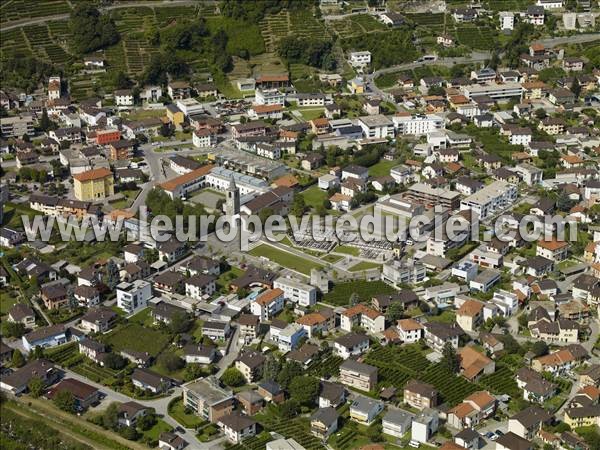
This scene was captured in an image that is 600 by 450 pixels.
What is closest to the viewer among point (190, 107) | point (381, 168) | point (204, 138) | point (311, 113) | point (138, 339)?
point (138, 339)

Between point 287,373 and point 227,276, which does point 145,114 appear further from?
point 287,373

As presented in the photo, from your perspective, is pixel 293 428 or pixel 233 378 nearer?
pixel 293 428

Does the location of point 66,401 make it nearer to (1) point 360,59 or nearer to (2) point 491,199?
(2) point 491,199

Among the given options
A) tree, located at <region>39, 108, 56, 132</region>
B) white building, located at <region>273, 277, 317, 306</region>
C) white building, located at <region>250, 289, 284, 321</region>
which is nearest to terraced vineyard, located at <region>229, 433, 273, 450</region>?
white building, located at <region>250, 289, 284, 321</region>

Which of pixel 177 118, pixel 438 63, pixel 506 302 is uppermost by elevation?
pixel 438 63

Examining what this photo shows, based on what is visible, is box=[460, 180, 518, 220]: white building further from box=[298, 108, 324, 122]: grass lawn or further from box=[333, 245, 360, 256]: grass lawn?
box=[298, 108, 324, 122]: grass lawn

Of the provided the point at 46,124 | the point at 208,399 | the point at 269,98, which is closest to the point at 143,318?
the point at 208,399

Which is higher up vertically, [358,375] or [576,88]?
[576,88]

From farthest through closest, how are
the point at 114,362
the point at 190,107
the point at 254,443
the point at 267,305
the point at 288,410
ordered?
the point at 190,107
the point at 267,305
the point at 114,362
the point at 288,410
the point at 254,443
